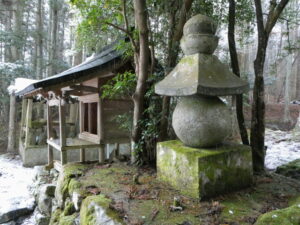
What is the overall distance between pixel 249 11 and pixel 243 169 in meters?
3.87

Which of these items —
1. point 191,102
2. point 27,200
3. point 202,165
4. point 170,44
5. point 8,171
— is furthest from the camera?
point 8,171

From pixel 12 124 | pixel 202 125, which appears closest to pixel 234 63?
pixel 202 125

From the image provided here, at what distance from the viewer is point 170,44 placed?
4340 millimetres

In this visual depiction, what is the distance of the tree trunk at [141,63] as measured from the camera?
4027mm

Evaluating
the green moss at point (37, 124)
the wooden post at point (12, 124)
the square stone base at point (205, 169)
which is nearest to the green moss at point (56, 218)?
the square stone base at point (205, 169)

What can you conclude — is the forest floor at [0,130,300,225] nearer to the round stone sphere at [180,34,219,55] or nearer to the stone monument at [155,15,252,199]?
the stone monument at [155,15,252,199]

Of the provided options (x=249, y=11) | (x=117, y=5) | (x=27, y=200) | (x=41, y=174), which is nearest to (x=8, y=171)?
(x=41, y=174)

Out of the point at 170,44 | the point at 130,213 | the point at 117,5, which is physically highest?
the point at 117,5

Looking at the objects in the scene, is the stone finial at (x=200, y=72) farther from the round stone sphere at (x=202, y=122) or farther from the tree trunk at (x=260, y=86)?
the tree trunk at (x=260, y=86)

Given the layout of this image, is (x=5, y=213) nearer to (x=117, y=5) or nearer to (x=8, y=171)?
(x=8, y=171)

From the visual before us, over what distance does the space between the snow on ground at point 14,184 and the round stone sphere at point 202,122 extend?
4543 mm

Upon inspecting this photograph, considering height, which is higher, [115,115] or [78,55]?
[78,55]

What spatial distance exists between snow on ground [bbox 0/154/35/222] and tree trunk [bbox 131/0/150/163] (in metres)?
3.25

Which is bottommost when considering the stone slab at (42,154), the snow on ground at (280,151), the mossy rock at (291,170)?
the stone slab at (42,154)
